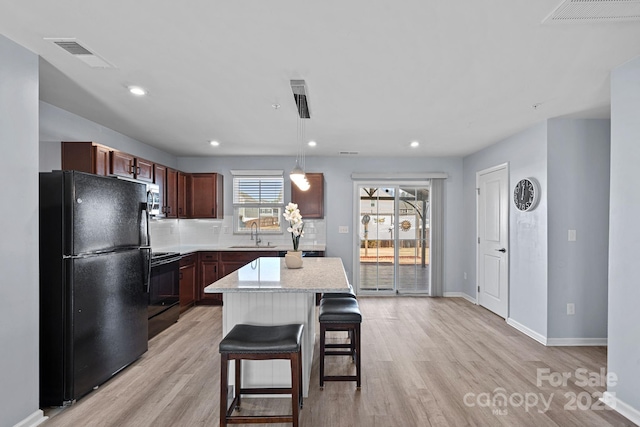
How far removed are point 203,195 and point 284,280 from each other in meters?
3.62

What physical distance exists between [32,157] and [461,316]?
4970mm

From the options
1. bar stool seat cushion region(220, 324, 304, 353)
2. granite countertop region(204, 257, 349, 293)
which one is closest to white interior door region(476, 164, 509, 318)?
granite countertop region(204, 257, 349, 293)

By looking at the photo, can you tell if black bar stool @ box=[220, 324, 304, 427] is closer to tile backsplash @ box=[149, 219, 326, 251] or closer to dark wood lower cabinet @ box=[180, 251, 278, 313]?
dark wood lower cabinet @ box=[180, 251, 278, 313]

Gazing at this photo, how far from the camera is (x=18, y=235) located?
2.19 metres

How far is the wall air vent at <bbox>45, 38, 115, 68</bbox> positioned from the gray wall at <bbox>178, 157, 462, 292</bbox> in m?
3.60

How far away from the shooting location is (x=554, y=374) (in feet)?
9.91

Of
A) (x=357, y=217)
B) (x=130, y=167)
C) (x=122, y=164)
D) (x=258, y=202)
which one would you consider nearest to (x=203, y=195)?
(x=258, y=202)

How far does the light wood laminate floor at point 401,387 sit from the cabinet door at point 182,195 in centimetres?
196

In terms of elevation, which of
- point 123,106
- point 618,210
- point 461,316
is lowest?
point 461,316

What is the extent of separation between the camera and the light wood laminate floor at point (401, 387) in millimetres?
2365

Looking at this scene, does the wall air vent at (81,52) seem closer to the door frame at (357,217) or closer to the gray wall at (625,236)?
the gray wall at (625,236)

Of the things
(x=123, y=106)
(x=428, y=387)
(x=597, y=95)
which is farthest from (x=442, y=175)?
(x=123, y=106)

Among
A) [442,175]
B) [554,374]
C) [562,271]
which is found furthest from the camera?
[442,175]

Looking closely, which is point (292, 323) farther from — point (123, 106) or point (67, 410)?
point (123, 106)
